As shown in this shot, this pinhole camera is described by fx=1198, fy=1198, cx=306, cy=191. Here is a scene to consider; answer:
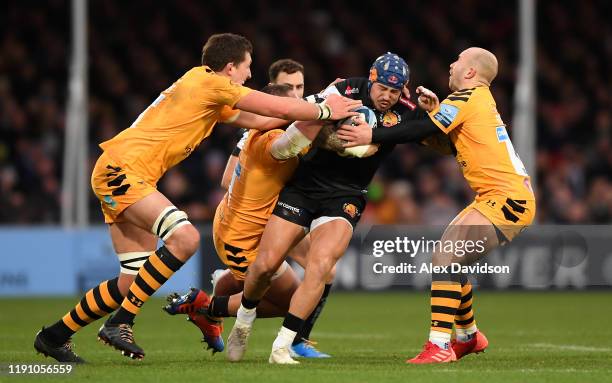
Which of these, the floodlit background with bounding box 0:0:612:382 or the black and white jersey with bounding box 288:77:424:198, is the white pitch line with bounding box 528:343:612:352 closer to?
the floodlit background with bounding box 0:0:612:382

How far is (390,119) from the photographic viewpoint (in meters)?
8.81

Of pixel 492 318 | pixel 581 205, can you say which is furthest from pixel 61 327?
pixel 581 205

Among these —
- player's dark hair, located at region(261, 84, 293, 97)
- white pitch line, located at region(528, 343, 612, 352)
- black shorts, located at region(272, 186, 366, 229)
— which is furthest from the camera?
white pitch line, located at region(528, 343, 612, 352)

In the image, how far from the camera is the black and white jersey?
8.80 meters

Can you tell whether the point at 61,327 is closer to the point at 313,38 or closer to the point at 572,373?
the point at 572,373

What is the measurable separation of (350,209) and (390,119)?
2.39 ft

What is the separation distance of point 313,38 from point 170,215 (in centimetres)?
1530

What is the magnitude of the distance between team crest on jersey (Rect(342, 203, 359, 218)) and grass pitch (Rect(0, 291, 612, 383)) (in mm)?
1075

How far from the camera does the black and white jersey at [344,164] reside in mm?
8805

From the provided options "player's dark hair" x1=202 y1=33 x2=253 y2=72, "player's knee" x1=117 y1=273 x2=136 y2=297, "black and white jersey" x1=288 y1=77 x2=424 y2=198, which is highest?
"player's dark hair" x1=202 y1=33 x2=253 y2=72

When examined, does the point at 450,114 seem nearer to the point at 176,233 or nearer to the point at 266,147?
the point at 266,147

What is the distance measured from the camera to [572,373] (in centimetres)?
774

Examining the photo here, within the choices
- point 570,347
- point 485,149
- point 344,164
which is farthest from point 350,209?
point 570,347

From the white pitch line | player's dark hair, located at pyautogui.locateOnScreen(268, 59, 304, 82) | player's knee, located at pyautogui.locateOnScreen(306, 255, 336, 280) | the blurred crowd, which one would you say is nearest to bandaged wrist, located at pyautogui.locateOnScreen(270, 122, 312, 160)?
player's knee, located at pyautogui.locateOnScreen(306, 255, 336, 280)
